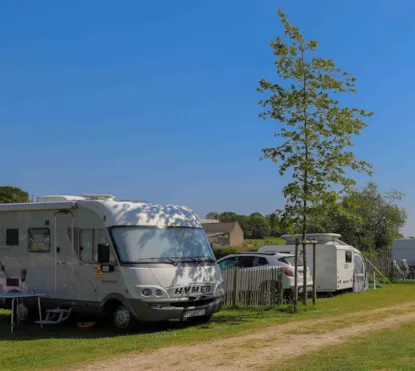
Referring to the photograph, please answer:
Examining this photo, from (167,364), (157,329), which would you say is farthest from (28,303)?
(167,364)

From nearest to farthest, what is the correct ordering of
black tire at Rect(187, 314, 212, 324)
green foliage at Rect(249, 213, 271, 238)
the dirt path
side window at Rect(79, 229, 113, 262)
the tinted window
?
the dirt path → side window at Rect(79, 229, 113, 262) → black tire at Rect(187, 314, 212, 324) → the tinted window → green foliage at Rect(249, 213, 271, 238)

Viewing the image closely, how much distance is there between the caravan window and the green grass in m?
5.15

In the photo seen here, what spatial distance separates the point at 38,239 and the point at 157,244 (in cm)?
293

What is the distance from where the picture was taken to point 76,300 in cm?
1203

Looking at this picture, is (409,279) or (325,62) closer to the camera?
(325,62)

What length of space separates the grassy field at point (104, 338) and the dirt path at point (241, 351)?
1.68 ft

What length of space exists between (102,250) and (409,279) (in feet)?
64.6

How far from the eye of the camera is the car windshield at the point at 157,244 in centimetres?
1145

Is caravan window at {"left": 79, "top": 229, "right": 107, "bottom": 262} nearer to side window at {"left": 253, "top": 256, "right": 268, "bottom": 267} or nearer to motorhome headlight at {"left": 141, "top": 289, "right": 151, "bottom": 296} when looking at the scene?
motorhome headlight at {"left": 141, "top": 289, "right": 151, "bottom": 296}

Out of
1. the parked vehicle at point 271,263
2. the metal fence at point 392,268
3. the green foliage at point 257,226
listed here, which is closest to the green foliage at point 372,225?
the metal fence at point 392,268

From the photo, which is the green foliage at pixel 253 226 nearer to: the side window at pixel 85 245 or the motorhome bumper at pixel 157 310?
the side window at pixel 85 245

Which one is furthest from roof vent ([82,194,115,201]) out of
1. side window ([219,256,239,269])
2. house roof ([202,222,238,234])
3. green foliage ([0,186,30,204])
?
house roof ([202,222,238,234])

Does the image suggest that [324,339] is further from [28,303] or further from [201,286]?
[28,303]

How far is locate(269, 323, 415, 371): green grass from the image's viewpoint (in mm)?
7327
